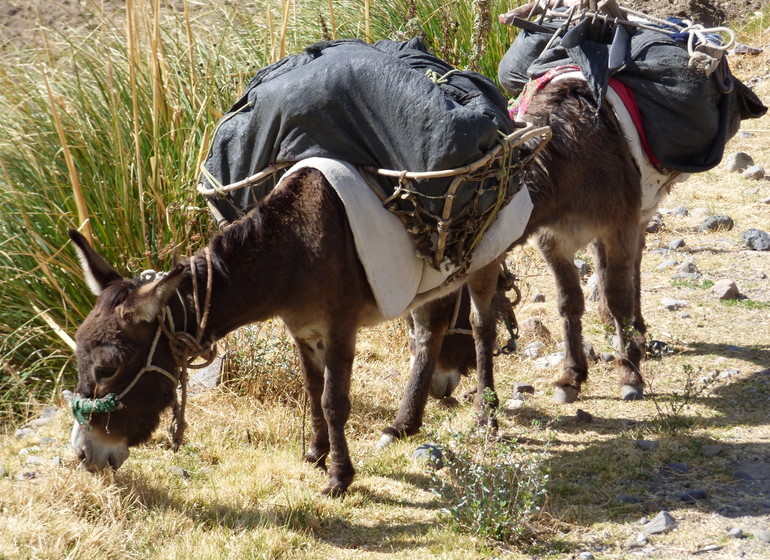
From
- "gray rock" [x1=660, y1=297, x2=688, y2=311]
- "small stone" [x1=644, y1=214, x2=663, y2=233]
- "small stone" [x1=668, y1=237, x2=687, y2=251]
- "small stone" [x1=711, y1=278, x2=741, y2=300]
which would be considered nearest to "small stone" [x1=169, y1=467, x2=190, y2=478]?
"gray rock" [x1=660, y1=297, x2=688, y2=311]

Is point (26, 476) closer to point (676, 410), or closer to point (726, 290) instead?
point (676, 410)

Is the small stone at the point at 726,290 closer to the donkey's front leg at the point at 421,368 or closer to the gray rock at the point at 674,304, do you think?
the gray rock at the point at 674,304

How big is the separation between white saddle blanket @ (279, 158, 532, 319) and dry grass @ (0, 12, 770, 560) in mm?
971

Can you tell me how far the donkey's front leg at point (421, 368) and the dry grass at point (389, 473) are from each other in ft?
0.36

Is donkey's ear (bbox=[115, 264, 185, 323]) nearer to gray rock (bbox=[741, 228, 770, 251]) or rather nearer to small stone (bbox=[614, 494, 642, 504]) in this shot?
small stone (bbox=[614, 494, 642, 504])

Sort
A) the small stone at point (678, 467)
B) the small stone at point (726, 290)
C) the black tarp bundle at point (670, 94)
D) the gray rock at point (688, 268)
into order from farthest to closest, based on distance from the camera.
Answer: the gray rock at point (688, 268) → the small stone at point (726, 290) → the black tarp bundle at point (670, 94) → the small stone at point (678, 467)

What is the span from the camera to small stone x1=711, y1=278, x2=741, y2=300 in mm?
6328

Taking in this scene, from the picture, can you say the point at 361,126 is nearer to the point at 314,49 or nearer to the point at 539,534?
the point at 314,49

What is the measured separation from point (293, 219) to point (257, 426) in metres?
1.56

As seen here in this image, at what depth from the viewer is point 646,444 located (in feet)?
14.9

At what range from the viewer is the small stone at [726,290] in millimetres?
6328

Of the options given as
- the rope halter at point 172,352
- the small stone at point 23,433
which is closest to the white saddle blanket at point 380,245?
the rope halter at point 172,352

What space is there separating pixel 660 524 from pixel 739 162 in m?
5.70

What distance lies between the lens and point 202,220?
237 inches
